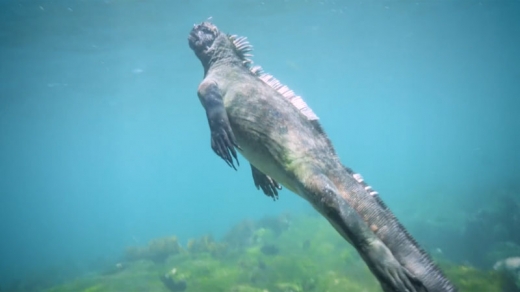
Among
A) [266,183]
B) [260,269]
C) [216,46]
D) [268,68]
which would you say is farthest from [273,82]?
[268,68]

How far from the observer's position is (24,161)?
6334 cm

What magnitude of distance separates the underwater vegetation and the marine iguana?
767 centimetres

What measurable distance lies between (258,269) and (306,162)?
1122 centimetres

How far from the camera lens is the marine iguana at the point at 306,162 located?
2.50m

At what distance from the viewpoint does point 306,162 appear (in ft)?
10.1

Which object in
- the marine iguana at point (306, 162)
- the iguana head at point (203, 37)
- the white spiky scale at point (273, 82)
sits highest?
the iguana head at point (203, 37)

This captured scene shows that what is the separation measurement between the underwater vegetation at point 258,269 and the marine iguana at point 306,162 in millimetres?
7667

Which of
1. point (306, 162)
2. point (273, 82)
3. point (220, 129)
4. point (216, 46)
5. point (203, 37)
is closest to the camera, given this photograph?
point (306, 162)

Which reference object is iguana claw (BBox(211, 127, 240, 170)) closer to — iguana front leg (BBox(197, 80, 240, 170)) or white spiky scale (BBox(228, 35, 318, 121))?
iguana front leg (BBox(197, 80, 240, 170))

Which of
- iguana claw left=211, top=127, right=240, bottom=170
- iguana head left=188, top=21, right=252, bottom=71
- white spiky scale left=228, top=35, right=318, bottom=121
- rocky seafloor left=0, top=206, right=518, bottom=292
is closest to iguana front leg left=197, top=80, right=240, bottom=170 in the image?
iguana claw left=211, top=127, right=240, bottom=170

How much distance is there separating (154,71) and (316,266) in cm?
2299

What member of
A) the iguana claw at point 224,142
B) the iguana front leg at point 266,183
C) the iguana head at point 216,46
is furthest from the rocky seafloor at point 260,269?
the iguana claw at point 224,142

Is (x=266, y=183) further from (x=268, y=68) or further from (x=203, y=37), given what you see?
(x=268, y=68)

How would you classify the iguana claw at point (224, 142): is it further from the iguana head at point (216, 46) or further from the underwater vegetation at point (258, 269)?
the underwater vegetation at point (258, 269)
